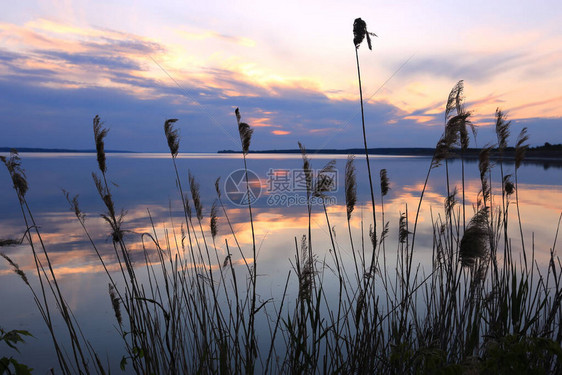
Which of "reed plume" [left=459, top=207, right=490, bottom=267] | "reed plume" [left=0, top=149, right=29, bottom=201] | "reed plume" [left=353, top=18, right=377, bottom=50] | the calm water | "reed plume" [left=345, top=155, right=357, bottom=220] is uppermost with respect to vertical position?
"reed plume" [left=353, top=18, right=377, bottom=50]

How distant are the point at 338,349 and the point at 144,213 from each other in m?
9.67

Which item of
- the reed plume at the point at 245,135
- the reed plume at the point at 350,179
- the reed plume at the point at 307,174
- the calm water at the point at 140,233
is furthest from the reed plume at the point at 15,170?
the reed plume at the point at 350,179

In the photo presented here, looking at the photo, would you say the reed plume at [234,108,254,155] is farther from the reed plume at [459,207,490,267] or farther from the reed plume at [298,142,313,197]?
the reed plume at [459,207,490,267]

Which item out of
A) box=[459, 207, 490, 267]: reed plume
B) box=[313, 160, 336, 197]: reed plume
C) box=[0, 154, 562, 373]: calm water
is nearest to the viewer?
box=[459, 207, 490, 267]: reed plume

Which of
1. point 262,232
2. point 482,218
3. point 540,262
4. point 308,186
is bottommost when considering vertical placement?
point 540,262

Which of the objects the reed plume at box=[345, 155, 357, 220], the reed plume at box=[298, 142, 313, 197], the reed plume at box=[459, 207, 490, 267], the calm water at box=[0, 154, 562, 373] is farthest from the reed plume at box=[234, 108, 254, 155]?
the reed plume at box=[459, 207, 490, 267]

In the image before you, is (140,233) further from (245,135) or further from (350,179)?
(350,179)

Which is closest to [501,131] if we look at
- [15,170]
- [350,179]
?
[350,179]

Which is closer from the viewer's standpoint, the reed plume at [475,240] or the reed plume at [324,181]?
the reed plume at [475,240]

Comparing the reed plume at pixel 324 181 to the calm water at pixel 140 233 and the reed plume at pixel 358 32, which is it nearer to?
the reed plume at pixel 358 32

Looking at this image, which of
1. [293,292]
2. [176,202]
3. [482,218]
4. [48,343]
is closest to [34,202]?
[176,202]

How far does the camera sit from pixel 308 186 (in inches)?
110

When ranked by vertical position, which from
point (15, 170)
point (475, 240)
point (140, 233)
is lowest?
point (475, 240)

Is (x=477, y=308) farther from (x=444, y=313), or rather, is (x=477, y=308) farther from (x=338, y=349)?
(x=338, y=349)
